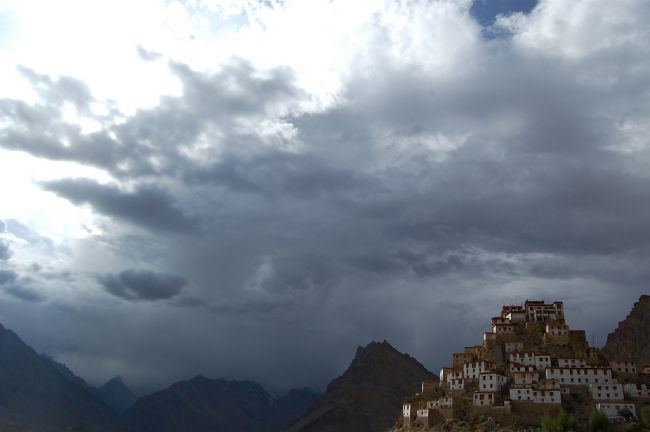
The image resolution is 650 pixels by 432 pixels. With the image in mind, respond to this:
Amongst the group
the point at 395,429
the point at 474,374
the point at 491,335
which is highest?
the point at 491,335

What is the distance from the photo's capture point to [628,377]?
16950 cm

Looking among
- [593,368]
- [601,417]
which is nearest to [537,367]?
[593,368]

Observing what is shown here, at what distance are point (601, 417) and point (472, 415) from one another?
28.6m

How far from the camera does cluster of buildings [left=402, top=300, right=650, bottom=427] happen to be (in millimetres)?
162875

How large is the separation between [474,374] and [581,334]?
106 feet

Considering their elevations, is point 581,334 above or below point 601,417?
above

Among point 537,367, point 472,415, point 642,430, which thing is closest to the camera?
point 642,430

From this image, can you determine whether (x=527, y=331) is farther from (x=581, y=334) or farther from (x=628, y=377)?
(x=628, y=377)

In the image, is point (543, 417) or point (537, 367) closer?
point (543, 417)

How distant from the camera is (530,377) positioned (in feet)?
559

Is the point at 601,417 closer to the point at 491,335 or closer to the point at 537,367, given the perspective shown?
the point at 537,367

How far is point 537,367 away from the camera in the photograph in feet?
580

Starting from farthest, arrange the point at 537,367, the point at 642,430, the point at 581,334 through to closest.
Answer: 1. the point at 581,334
2. the point at 537,367
3. the point at 642,430

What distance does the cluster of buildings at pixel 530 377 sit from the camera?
16288 centimetres
